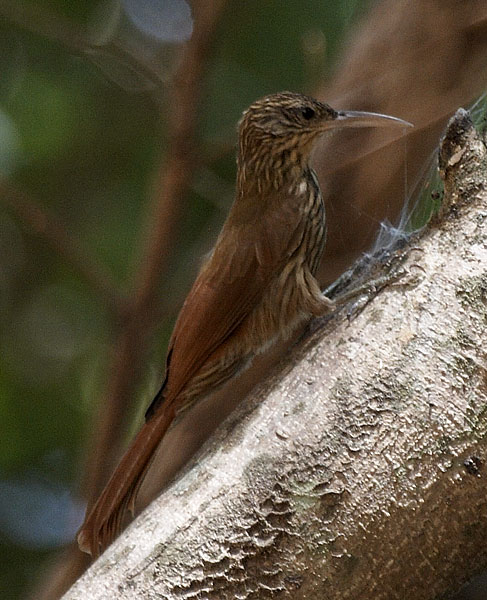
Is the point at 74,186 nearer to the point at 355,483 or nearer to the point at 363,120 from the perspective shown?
the point at 363,120

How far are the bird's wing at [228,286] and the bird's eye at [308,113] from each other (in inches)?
12.5

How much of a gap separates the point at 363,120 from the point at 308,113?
209 millimetres

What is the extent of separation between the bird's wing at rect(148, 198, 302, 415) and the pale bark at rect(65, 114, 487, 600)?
20.8 inches

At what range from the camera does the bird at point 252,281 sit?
7.16 feet

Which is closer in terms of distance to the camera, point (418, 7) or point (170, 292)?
point (418, 7)

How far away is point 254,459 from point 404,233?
3.13 ft

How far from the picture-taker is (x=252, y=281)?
2393 mm

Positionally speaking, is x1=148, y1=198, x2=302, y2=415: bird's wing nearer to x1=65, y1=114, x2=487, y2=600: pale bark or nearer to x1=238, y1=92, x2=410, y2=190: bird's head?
x1=238, y1=92, x2=410, y2=190: bird's head

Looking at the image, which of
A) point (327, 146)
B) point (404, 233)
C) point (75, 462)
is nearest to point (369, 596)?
point (404, 233)

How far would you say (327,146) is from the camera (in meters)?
2.90

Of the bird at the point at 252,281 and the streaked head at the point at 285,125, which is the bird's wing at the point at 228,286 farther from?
the streaked head at the point at 285,125

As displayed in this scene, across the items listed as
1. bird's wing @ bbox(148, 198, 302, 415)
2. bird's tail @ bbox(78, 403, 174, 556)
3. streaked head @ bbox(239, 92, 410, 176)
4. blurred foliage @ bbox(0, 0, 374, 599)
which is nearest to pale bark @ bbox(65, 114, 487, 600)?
bird's tail @ bbox(78, 403, 174, 556)

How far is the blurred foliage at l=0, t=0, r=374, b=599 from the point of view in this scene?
3789mm

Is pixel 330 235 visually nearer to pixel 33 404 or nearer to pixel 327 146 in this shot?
pixel 327 146
